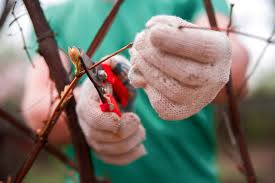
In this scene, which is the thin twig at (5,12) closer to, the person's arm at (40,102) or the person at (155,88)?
the person at (155,88)

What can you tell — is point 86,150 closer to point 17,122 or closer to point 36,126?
point 17,122

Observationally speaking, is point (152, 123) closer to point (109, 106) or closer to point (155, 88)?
point (109, 106)

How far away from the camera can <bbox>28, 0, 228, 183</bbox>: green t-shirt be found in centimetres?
160

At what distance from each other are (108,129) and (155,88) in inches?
8.8

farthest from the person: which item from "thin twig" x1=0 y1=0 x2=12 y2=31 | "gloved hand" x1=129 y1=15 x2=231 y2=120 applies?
"thin twig" x1=0 y1=0 x2=12 y2=31

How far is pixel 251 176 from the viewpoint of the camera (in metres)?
1.15

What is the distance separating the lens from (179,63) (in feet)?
2.52

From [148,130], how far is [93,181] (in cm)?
54

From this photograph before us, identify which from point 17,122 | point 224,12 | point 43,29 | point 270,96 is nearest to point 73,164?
point 17,122

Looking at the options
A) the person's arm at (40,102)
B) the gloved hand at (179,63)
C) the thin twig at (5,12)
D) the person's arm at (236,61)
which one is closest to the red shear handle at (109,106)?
the gloved hand at (179,63)

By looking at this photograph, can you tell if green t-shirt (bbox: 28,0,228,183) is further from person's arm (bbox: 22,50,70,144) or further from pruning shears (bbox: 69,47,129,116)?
pruning shears (bbox: 69,47,129,116)

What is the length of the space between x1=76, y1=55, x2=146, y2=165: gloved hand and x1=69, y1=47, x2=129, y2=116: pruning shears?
1.1 inches

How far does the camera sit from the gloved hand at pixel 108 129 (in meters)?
1.00

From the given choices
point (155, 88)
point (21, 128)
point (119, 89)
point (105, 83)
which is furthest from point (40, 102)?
point (155, 88)
